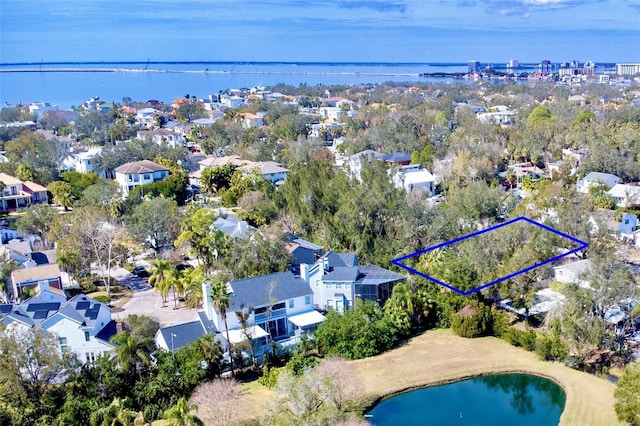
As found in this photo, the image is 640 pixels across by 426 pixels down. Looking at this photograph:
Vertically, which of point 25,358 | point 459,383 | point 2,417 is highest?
point 25,358

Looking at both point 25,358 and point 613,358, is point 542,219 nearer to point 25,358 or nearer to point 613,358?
point 613,358

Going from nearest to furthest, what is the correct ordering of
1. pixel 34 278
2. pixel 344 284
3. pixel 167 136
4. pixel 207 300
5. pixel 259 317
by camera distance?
pixel 259 317 → pixel 207 300 → pixel 344 284 → pixel 34 278 → pixel 167 136

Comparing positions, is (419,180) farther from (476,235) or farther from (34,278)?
(34,278)

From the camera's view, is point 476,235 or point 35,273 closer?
point 35,273

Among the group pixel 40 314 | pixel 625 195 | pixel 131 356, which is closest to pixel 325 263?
pixel 131 356

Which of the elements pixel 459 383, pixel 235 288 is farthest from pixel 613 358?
pixel 235 288

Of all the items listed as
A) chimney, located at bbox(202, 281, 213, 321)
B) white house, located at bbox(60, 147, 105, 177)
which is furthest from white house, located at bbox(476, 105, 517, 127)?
chimney, located at bbox(202, 281, 213, 321)
